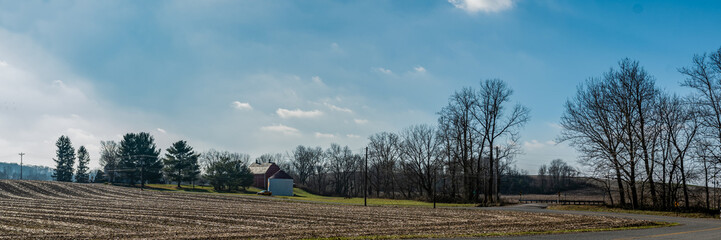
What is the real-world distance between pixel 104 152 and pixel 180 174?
1545 inches

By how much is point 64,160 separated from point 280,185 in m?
49.4

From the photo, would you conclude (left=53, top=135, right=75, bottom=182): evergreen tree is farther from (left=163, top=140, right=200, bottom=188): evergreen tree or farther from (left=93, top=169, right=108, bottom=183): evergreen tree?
(left=163, top=140, right=200, bottom=188): evergreen tree

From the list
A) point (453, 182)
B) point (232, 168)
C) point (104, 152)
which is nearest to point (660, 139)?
point (453, 182)

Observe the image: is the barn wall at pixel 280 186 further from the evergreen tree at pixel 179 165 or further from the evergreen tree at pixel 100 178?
the evergreen tree at pixel 100 178

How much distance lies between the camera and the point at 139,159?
Result: 84438 mm

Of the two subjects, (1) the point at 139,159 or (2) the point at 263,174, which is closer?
(1) the point at 139,159

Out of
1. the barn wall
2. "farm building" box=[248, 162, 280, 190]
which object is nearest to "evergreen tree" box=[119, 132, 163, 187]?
the barn wall

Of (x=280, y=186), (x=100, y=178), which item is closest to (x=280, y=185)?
(x=280, y=186)

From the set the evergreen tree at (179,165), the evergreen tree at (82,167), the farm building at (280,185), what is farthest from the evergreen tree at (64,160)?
the farm building at (280,185)

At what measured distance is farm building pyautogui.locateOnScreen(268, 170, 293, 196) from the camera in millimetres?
84812

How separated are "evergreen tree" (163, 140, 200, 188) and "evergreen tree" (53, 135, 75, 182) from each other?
28.8 meters

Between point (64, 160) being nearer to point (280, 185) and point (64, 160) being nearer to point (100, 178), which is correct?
point (100, 178)

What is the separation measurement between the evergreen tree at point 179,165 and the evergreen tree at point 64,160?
28791 mm

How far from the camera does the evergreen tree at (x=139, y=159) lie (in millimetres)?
82500
